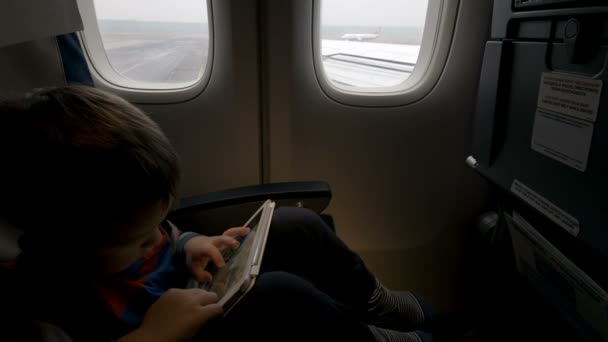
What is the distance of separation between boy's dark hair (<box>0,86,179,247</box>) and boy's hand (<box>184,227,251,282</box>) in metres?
0.25

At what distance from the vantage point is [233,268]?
0.70 metres

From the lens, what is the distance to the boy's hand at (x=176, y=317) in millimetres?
603

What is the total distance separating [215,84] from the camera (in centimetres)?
113

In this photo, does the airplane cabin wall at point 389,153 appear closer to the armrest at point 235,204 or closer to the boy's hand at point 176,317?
the armrest at point 235,204

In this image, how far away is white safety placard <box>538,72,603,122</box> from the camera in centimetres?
57

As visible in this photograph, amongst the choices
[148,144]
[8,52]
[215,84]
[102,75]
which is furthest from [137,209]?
[102,75]

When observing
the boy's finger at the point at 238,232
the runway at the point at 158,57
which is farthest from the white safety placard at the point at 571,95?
the runway at the point at 158,57

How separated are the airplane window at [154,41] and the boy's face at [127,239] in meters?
0.64

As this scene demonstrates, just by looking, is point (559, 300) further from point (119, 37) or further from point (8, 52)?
point (119, 37)

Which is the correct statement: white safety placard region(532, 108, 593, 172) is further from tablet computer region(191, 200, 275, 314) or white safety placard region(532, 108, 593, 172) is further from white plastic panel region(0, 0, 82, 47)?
white plastic panel region(0, 0, 82, 47)

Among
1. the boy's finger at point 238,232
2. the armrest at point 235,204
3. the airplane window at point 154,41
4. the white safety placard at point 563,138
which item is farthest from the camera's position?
the airplane window at point 154,41

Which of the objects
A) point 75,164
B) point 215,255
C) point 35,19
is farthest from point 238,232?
point 35,19

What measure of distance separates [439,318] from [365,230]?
463mm

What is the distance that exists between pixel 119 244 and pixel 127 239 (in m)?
0.01
